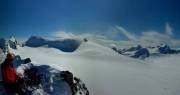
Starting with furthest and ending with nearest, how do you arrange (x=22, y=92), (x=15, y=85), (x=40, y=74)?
(x=40, y=74)
(x=22, y=92)
(x=15, y=85)

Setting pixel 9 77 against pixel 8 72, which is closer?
pixel 8 72

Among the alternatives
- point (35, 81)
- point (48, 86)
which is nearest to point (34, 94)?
point (35, 81)

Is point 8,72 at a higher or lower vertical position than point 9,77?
higher

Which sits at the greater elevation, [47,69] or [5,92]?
[47,69]

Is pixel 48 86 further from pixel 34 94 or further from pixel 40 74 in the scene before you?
pixel 34 94
